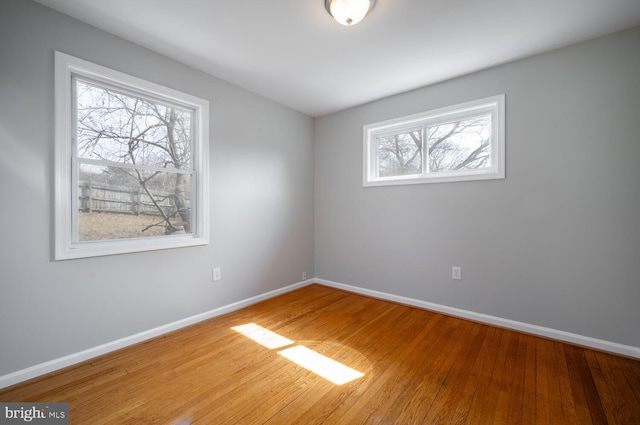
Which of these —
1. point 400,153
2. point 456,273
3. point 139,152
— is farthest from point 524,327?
point 139,152

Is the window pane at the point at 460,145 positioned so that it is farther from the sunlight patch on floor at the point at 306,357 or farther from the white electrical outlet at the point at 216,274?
the white electrical outlet at the point at 216,274

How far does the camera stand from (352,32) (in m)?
2.01

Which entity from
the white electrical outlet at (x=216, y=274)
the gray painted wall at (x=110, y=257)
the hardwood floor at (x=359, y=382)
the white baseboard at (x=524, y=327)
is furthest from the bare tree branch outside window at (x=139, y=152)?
the white baseboard at (x=524, y=327)

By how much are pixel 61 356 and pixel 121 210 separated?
1.11 meters

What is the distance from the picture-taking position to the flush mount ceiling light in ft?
5.45

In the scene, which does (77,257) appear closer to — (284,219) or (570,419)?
(284,219)

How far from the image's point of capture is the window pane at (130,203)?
1991 millimetres

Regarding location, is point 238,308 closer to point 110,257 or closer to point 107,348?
point 107,348

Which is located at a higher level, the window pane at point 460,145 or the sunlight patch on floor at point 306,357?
the window pane at point 460,145

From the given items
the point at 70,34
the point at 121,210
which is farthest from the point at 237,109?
the point at 121,210

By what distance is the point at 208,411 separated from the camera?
144cm

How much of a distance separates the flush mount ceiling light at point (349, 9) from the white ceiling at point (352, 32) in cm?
8

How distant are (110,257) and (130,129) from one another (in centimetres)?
109

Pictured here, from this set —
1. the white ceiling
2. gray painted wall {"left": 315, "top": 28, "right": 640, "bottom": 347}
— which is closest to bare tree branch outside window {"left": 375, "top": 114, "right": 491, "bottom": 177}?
gray painted wall {"left": 315, "top": 28, "right": 640, "bottom": 347}
